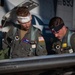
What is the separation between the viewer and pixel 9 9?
13.0 ft

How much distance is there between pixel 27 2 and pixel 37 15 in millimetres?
364

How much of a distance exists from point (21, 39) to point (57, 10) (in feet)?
4.85

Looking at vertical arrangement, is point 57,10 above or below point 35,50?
above

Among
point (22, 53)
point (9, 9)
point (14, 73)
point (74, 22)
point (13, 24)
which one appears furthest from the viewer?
point (74, 22)

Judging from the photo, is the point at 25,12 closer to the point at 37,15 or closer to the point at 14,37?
the point at 14,37

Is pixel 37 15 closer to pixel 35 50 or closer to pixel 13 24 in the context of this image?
pixel 13 24

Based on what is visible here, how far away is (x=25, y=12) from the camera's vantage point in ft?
10.4

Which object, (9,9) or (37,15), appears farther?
(37,15)

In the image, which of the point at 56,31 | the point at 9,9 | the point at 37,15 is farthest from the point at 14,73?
the point at 37,15

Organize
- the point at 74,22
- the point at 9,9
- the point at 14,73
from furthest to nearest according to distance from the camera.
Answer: the point at 74,22
the point at 9,9
the point at 14,73

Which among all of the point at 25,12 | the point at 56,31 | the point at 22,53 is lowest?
the point at 22,53

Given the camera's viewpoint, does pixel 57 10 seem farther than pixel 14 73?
Yes

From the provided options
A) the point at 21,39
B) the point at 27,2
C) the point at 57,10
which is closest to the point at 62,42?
the point at 21,39

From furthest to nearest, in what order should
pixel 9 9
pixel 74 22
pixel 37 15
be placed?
pixel 74 22, pixel 37 15, pixel 9 9
